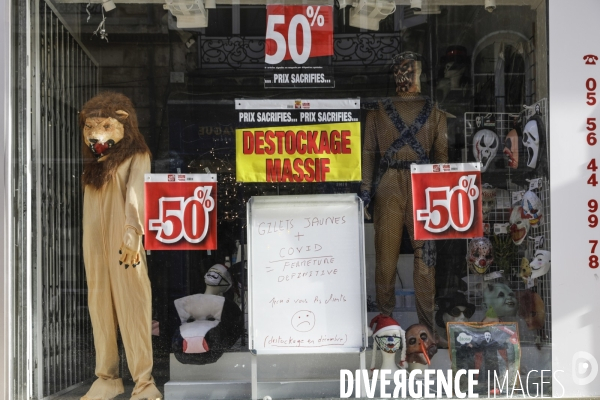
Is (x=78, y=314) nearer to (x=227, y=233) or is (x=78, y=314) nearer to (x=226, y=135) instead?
(x=227, y=233)

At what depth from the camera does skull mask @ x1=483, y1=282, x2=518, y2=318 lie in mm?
5398

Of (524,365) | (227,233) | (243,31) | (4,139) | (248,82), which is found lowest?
(524,365)

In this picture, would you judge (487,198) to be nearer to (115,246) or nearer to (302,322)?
(302,322)

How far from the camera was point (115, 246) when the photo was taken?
5.26 metres

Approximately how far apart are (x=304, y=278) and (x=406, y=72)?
159 centimetres

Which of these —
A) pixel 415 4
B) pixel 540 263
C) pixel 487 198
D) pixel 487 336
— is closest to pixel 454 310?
pixel 487 336

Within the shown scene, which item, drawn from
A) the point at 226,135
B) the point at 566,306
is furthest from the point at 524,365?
the point at 226,135

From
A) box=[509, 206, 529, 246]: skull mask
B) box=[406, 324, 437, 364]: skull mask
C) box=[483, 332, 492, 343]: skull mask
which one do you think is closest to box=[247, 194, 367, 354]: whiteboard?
box=[406, 324, 437, 364]: skull mask

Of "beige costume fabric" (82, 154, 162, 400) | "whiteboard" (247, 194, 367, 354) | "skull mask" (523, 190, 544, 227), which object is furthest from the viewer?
"skull mask" (523, 190, 544, 227)

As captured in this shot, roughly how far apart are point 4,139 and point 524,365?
3747mm

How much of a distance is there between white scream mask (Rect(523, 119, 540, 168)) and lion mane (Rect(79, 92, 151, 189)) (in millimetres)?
2584

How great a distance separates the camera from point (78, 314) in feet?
17.3

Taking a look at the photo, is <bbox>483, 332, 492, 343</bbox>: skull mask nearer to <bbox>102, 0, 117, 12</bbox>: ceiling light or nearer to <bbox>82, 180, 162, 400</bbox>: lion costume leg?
<bbox>82, 180, 162, 400</bbox>: lion costume leg

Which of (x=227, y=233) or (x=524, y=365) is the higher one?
(x=227, y=233)
